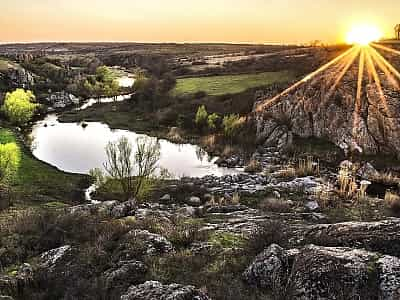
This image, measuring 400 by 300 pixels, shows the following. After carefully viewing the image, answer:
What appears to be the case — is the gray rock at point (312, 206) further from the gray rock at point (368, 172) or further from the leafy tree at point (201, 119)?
the leafy tree at point (201, 119)

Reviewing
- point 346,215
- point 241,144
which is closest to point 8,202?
point 346,215

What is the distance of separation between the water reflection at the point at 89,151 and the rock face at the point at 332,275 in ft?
101

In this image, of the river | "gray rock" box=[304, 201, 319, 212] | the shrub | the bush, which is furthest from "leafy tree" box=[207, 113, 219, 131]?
"gray rock" box=[304, 201, 319, 212]

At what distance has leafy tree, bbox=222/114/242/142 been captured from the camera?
5594cm

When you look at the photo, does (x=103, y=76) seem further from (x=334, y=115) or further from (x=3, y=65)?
(x=334, y=115)

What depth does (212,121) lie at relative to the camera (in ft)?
200

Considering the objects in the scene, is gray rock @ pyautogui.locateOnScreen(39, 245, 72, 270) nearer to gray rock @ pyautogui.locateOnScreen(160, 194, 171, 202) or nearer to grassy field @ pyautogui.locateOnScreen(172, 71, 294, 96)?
gray rock @ pyautogui.locateOnScreen(160, 194, 171, 202)

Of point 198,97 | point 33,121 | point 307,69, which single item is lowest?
point 33,121

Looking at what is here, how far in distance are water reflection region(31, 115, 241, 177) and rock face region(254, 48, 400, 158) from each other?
8.59m

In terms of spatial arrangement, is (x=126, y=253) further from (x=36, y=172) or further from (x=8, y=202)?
(x=36, y=172)

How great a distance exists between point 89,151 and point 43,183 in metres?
14.1

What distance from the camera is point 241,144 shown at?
52719mm

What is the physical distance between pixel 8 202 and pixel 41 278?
19.3m

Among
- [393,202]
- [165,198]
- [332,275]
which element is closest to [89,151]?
[165,198]
